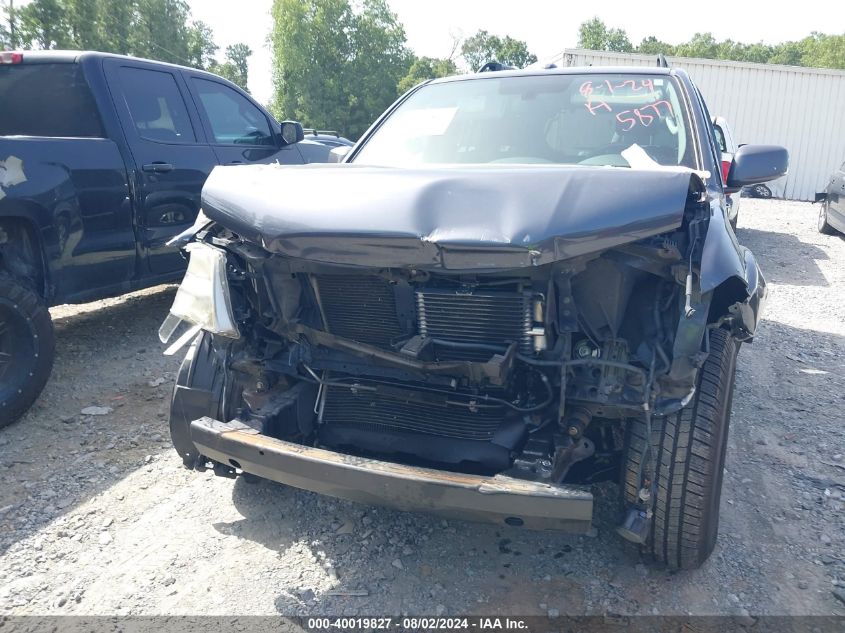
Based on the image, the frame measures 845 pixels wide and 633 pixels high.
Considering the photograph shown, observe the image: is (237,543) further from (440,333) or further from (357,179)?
(357,179)

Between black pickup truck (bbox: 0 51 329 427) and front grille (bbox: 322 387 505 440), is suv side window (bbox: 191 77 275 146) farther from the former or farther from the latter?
front grille (bbox: 322 387 505 440)

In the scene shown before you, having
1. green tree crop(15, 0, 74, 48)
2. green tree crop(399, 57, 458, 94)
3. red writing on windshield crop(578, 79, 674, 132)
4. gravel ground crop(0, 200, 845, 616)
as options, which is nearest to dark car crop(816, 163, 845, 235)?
gravel ground crop(0, 200, 845, 616)

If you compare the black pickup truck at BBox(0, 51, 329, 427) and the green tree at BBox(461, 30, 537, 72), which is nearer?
the black pickup truck at BBox(0, 51, 329, 427)

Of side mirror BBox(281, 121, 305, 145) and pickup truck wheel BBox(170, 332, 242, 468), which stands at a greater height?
side mirror BBox(281, 121, 305, 145)

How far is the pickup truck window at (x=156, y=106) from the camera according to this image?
4727 millimetres

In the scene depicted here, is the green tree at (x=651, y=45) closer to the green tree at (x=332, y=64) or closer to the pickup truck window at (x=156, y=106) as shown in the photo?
the green tree at (x=332, y=64)

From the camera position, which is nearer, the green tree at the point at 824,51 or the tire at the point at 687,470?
the tire at the point at 687,470

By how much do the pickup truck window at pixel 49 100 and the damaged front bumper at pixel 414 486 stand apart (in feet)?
10.4

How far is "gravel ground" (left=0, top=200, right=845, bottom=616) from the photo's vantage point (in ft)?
7.84

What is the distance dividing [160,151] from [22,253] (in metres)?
1.31

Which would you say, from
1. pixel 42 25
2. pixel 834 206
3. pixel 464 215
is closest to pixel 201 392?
pixel 464 215

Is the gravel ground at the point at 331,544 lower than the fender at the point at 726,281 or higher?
lower

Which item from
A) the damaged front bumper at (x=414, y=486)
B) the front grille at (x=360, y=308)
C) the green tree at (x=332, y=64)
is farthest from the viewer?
the green tree at (x=332, y=64)

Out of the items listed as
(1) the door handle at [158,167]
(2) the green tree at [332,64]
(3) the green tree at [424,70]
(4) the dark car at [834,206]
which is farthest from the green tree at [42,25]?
(4) the dark car at [834,206]
